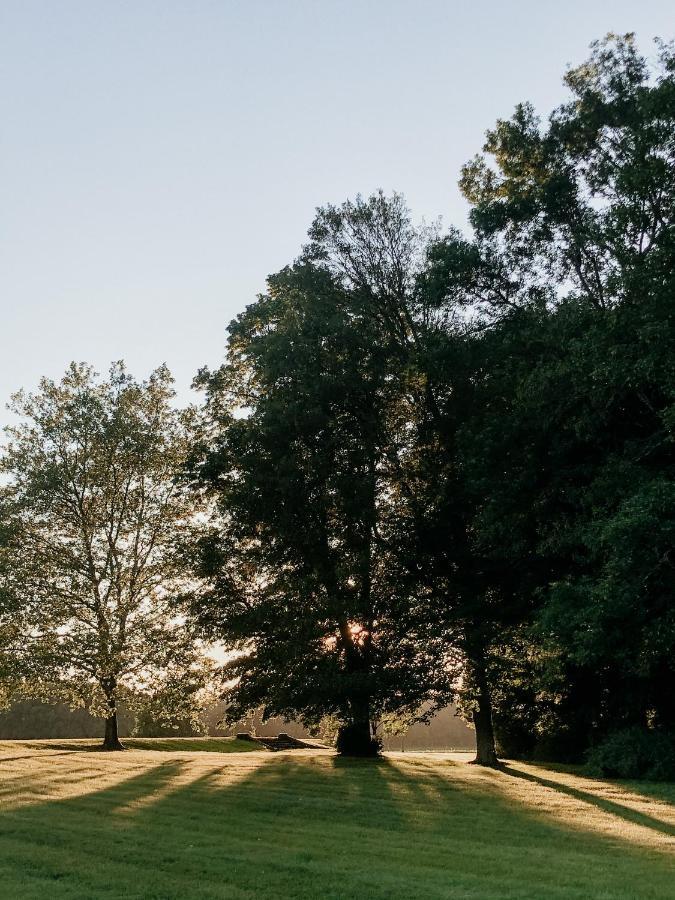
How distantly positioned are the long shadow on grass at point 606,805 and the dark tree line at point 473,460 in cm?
265

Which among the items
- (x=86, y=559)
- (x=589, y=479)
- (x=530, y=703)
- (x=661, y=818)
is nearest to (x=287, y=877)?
(x=661, y=818)

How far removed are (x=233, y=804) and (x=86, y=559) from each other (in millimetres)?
19371

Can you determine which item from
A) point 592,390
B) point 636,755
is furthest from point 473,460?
point 636,755

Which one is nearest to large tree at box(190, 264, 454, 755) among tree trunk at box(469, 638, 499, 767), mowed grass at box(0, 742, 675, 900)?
tree trunk at box(469, 638, 499, 767)

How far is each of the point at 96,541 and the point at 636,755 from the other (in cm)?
2208

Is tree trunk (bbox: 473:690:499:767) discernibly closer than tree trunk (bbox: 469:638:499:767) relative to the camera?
No

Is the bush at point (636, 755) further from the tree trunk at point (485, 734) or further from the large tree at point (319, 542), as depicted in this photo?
the large tree at point (319, 542)

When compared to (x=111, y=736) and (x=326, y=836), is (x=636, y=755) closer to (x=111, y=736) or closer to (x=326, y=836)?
(x=326, y=836)

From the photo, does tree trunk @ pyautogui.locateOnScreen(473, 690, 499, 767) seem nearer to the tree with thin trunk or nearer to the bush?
the bush

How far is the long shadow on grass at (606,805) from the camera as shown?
13.7 metres

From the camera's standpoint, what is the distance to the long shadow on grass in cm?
1368

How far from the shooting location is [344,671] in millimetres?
25953

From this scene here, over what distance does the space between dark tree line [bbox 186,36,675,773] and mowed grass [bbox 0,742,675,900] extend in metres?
4.38

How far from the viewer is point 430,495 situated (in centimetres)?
2695
